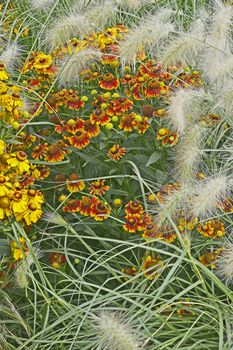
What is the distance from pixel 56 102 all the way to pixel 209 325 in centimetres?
116

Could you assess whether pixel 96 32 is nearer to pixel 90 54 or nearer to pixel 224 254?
pixel 90 54

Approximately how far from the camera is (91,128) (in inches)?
114

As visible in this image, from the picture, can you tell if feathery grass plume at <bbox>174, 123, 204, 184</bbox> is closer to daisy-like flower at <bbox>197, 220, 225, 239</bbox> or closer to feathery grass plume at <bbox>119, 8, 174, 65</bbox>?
daisy-like flower at <bbox>197, 220, 225, 239</bbox>

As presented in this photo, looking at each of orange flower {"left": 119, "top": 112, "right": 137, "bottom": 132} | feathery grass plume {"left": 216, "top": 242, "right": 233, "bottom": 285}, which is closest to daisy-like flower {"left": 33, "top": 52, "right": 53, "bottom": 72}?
orange flower {"left": 119, "top": 112, "right": 137, "bottom": 132}

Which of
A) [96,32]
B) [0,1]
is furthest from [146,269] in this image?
[0,1]

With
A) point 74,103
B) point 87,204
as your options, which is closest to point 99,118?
point 74,103

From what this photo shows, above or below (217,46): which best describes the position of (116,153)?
below

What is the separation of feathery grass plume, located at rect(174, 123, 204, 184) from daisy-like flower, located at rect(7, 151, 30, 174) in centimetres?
53

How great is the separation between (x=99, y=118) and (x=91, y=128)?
0.17 feet

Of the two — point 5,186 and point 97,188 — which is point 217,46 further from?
point 5,186

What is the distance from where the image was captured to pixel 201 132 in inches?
105

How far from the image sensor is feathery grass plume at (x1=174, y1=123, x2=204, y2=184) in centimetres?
261

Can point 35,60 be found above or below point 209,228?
above

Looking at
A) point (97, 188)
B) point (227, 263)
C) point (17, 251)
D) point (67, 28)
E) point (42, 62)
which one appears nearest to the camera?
point (227, 263)
